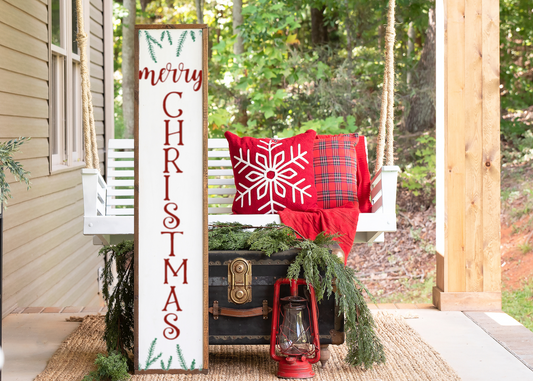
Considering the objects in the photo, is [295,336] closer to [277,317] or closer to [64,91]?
[277,317]

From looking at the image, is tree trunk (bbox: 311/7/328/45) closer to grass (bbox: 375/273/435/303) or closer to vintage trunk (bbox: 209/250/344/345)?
grass (bbox: 375/273/435/303)

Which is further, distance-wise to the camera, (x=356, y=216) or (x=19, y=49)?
(x=19, y=49)

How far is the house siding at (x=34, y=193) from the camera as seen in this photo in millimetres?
3084

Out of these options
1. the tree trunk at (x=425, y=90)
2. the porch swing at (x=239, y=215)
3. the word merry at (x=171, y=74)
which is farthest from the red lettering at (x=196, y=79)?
the tree trunk at (x=425, y=90)

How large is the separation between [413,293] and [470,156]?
346 centimetres

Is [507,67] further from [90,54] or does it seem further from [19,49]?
[19,49]

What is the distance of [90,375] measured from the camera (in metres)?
2.03

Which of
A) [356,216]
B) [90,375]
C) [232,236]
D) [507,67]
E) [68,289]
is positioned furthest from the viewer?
[507,67]

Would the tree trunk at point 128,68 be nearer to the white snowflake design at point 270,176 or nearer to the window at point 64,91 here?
the window at point 64,91

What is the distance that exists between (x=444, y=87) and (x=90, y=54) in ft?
9.53

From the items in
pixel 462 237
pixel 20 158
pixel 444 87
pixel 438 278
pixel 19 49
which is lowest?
pixel 438 278

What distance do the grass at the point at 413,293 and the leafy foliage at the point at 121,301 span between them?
173 inches

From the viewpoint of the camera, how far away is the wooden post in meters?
3.07

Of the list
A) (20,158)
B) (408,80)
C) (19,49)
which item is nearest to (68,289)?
(20,158)
